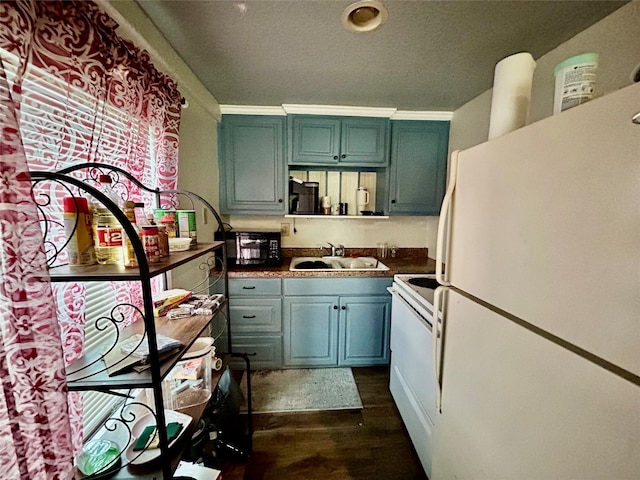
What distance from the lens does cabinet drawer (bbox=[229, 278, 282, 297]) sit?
2.22 m

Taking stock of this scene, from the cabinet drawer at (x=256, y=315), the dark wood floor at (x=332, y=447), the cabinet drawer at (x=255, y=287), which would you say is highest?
the cabinet drawer at (x=255, y=287)

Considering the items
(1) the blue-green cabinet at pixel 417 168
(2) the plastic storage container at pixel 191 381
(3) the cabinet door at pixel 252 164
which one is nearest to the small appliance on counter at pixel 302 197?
(3) the cabinet door at pixel 252 164

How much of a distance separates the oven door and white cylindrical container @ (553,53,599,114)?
1029 millimetres

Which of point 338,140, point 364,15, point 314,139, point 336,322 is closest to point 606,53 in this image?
point 364,15

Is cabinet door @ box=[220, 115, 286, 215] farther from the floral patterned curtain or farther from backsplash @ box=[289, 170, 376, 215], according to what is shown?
the floral patterned curtain

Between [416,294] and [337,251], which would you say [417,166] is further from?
[416,294]

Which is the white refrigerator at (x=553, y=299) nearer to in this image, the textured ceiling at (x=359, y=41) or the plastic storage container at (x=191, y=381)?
the textured ceiling at (x=359, y=41)

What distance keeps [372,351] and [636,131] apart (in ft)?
7.31

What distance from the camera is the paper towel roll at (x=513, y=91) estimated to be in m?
0.87

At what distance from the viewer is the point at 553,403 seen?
612mm

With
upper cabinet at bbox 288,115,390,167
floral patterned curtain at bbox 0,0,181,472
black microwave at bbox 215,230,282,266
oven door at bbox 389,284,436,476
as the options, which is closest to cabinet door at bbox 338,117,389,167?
upper cabinet at bbox 288,115,390,167

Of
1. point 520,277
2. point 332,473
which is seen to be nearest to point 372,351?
point 332,473

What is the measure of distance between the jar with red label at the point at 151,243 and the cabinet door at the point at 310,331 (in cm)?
150

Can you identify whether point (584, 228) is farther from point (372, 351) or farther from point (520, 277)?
point (372, 351)
